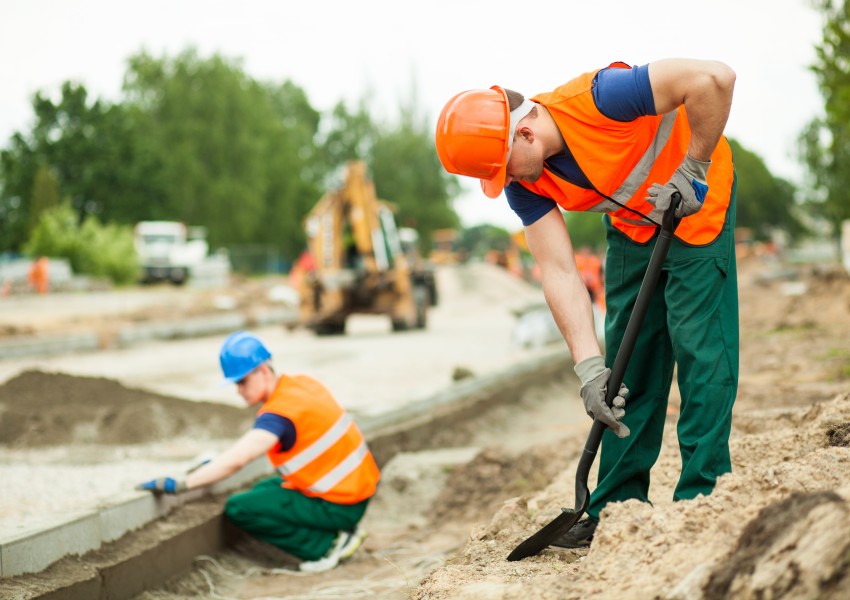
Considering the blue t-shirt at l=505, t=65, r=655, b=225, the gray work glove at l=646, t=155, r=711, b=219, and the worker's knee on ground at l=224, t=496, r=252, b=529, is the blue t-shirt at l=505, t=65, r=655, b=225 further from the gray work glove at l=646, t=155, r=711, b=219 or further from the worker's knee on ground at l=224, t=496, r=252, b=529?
the worker's knee on ground at l=224, t=496, r=252, b=529

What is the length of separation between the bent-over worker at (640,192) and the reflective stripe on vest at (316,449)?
1598 mm

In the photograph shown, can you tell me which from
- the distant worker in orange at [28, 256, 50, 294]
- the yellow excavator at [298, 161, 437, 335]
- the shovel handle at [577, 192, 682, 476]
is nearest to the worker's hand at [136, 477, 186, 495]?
the shovel handle at [577, 192, 682, 476]

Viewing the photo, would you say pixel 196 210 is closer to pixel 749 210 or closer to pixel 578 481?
pixel 749 210

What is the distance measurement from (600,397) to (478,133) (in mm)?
941

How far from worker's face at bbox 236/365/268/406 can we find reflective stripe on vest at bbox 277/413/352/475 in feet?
1.07

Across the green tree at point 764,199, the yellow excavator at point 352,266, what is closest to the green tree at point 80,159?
the yellow excavator at point 352,266

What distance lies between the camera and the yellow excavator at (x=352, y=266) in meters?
16.4

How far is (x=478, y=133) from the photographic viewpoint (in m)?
3.11

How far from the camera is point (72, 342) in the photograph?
13.8 metres

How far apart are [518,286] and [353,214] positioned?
1963cm

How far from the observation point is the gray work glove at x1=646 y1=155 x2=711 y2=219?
3.06 meters

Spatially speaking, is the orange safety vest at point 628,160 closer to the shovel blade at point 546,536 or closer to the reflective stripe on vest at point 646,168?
the reflective stripe on vest at point 646,168

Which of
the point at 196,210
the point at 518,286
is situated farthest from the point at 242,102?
the point at 518,286

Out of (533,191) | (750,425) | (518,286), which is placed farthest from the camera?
(518,286)
